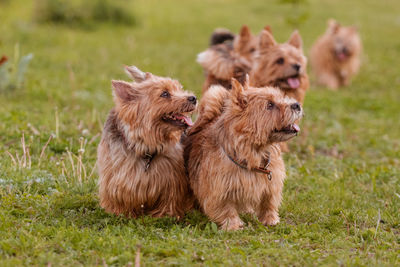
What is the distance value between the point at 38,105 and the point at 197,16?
1313cm

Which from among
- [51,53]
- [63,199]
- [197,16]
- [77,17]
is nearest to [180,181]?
[63,199]

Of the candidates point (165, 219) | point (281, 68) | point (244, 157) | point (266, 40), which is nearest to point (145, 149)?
point (165, 219)

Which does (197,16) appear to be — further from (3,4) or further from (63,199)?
(63,199)

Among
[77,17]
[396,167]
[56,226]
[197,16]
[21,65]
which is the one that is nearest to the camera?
[56,226]

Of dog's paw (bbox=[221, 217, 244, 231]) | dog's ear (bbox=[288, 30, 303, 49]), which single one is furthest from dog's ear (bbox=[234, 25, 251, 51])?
dog's paw (bbox=[221, 217, 244, 231])

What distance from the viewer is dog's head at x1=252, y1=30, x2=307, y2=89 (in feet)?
26.4

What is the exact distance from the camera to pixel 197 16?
21.7 metres

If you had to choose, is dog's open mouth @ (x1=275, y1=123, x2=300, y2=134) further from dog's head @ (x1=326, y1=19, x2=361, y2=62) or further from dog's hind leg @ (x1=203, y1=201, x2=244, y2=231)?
dog's head @ (x1=326, y1=19, x2=361, y2=62)

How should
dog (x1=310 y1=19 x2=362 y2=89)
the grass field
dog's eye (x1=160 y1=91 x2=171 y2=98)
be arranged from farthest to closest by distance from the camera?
dog (x1=310 y1=19 x2=362 y2=89) < dog's eye (x1=160 y1=91 x2=171 y2=98) < the grass field

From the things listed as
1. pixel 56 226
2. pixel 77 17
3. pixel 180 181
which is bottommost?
pixel 56 226

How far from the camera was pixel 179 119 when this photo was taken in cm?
533

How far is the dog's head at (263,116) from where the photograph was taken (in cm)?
516

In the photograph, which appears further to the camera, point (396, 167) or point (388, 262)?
point (396, 167)

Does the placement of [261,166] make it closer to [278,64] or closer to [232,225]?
[232,225]
